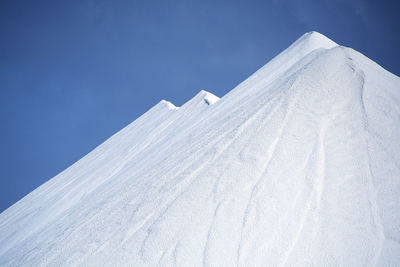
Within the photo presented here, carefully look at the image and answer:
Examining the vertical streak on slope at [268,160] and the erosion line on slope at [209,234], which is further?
the vertical streak on slope at [268,160]

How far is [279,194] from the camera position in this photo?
2.25m

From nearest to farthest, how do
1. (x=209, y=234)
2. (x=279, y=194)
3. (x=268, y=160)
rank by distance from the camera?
(x=209, y=234) → (x=279, y=194) → (x=268, y=160)

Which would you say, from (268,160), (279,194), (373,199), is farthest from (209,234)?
(373,199)

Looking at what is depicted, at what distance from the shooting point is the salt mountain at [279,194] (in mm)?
1946

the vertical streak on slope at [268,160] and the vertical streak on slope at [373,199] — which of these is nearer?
the vertical streak on slope at [373,199]

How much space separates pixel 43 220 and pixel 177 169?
314 cm

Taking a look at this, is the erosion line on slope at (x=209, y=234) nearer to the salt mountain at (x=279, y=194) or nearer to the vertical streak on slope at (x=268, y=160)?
the salt mountain at (x=279, y=194)

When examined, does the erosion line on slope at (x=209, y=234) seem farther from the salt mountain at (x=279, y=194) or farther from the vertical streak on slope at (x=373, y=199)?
the vertical streak on slope at (x=373, y=199)

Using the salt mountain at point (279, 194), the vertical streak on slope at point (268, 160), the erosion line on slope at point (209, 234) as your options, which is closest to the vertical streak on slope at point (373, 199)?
the salt mountain at point (279, 194)

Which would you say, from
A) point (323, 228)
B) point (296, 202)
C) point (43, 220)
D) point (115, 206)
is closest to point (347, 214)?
point (323, 228)

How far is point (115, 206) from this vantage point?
289 centimetres

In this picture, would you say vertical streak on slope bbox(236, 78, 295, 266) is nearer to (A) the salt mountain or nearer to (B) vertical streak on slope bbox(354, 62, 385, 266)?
(A) the salt mountain

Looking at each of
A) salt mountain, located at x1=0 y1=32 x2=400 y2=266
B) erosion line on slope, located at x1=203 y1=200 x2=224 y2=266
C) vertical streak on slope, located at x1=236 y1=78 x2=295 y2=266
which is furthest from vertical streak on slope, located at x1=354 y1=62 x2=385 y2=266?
erosion line on slope, located at x1=203 y1=200 x2=224 y2=266

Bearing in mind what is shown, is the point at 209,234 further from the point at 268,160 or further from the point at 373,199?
the point at 373,199
